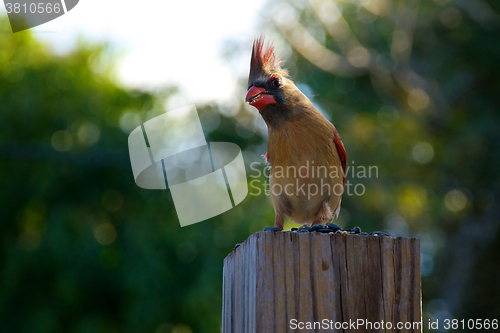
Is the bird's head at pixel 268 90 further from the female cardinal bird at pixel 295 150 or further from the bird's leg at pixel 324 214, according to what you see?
the bird's leg at pixel 324 214

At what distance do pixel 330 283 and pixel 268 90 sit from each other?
237 cm

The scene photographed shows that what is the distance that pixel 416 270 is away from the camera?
5.90 ft

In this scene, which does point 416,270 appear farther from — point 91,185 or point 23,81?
point 23,81

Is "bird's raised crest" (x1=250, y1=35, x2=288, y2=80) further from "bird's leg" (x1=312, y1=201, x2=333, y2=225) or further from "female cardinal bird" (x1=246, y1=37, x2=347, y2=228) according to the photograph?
"bird's leg" (x1=312, y1=201, x2=333, y2=225)

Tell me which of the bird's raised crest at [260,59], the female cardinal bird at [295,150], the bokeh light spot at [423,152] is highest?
the bird's raised crest at [260,59]

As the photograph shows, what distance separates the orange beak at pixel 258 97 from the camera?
3.70 metres

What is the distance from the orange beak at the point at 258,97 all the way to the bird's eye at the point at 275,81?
3.9 inches

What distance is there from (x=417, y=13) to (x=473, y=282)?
20.3ft

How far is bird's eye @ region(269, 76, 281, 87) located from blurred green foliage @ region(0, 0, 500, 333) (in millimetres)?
5690

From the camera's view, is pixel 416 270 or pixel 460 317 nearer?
pixel 416 270

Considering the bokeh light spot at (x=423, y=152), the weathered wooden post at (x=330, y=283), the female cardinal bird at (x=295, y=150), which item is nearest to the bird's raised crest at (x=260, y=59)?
the female cardinal bird at (x=295, y=150)

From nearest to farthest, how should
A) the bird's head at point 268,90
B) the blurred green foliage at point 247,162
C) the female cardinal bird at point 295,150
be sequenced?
the female cardinal bird at point 295,150
the bird's head at point 268,90
the blurred green foliage at point 247,162

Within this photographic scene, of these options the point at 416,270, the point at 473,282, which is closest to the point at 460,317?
the point at 473,282

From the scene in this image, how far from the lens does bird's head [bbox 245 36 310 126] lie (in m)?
3.76
